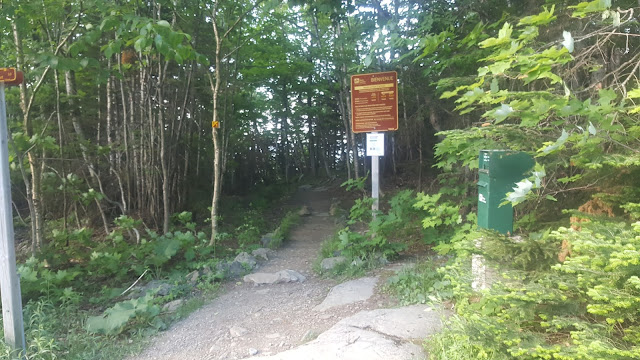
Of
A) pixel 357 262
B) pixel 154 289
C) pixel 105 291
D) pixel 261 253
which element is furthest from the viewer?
pixel 261 253

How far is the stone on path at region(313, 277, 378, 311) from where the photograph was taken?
5125 mm

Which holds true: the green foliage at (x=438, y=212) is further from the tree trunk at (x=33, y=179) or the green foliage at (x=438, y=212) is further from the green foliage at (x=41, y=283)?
the tree trunk at (x=33, y=179)

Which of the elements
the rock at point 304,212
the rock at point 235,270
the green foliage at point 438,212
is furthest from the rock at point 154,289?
the rock at point 304,212

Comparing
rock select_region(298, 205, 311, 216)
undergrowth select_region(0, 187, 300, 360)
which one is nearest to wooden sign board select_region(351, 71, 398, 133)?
undergrowth select_region(0, 187, 300, 360)

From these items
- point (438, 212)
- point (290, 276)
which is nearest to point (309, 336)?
point (290, 276)

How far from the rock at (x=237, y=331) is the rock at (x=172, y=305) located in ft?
3.51

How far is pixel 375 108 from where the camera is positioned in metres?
7.46

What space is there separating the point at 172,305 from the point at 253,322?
1.28 meters

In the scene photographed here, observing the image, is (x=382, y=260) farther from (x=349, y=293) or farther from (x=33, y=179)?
(x=33, y=179)

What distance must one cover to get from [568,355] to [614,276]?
47cm

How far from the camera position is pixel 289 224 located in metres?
10.3

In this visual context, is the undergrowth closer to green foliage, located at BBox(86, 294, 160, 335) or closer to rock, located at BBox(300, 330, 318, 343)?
green foliage, located at BBox(86, 294, 160, 335)

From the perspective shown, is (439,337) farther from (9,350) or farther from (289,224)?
(289,224)

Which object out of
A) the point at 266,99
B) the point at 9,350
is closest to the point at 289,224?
the point at 9,350
